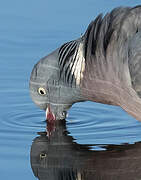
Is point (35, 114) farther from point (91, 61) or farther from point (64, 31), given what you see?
point (64, 31)

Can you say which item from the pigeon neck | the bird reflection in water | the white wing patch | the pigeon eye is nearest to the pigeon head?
the pigeon eye

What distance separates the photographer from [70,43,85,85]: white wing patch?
11.8 metres

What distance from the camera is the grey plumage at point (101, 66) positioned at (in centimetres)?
1127

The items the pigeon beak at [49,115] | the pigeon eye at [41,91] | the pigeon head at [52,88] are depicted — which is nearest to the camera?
the pigeon head at [52,88]

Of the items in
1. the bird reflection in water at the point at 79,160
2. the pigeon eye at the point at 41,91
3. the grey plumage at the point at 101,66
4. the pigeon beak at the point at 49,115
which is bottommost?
the bird reflection in water at the point at 79,160

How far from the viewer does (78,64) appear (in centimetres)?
1180

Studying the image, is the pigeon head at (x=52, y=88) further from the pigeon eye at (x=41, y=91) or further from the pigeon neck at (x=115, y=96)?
the pigeon neck at (x=115, y=96)

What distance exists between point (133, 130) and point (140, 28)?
141cm

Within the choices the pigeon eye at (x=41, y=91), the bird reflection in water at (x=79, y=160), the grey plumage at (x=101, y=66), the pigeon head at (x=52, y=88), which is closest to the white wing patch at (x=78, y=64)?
the grey plumage at (x=101, y=66)

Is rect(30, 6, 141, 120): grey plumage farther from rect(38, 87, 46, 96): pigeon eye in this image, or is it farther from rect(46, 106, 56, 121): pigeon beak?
rect(46, 106, 56, 121): pigeon beak

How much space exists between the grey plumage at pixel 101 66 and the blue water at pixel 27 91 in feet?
1.13

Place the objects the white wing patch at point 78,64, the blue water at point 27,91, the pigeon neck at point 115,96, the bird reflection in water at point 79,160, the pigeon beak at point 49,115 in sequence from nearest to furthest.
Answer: the bird reflection in water at point 79,160
the blue water at point 27,91
the pigeon neck at point 115,96
the white wing patch at point 78,64
the pigeon beak at point 49,115

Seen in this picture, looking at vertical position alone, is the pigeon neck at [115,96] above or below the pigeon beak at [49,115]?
above

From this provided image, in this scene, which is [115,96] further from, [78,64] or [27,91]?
[27,91]
